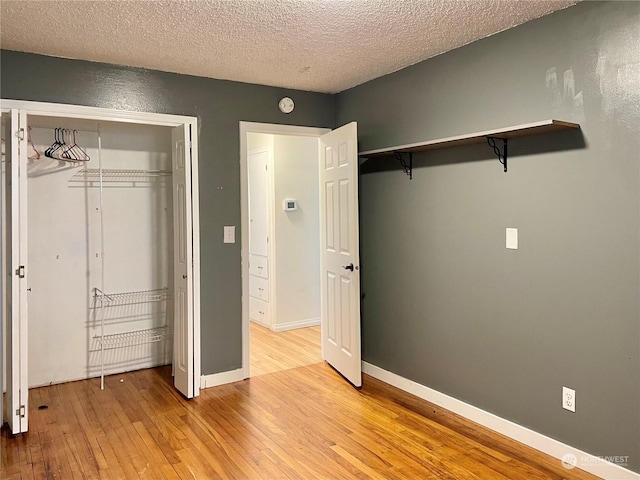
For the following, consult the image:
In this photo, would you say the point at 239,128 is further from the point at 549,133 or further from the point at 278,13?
the point at 549,133

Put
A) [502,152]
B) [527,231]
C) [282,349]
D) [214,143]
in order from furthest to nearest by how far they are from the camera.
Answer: [282,349] → [214,143] → [502,152] → [527,231]

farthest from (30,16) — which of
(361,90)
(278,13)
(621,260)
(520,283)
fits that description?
(621,260)

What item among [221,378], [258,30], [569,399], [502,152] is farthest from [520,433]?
[258,30]

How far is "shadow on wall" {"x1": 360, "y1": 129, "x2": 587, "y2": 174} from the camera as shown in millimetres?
2662

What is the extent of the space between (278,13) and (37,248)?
2728 mm

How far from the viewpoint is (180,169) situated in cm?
378

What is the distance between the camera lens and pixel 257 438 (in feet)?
9.95

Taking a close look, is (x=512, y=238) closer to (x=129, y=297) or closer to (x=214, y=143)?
(x=214, y=143)

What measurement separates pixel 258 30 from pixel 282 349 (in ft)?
10.3

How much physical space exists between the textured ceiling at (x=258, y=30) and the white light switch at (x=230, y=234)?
123cm

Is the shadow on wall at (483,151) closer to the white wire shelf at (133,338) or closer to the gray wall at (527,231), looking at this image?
the gray wall at (527,231)

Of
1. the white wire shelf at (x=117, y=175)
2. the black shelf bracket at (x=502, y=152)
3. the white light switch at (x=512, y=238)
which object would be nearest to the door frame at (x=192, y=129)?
the white wire shelf at (x=117, y=175)

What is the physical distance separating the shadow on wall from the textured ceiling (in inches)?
26.5

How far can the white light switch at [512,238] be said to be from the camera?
2.96 metres
